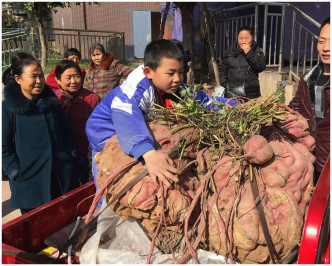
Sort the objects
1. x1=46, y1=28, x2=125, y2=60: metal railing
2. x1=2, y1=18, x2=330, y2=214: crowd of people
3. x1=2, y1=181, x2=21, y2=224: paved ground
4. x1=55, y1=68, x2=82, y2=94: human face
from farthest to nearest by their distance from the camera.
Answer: x1=46, y1=28, x2=125, y2=60: metal railing
x1=2, y1=181, x2=21, y2=224: paved ground
x1=55, y1=68, x2=82, y2=94: human face
x1=2, y1=18, x2=330, y2=214: crowd of people

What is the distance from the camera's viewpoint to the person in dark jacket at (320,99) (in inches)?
76.6

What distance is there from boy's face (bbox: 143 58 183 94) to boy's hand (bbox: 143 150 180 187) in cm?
50

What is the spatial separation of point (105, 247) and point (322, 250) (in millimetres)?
1079

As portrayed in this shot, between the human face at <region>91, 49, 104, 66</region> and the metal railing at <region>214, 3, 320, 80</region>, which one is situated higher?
the metal railing at <region>214, 3, 320, 80</region>

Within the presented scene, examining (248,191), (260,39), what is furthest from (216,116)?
(260,39)

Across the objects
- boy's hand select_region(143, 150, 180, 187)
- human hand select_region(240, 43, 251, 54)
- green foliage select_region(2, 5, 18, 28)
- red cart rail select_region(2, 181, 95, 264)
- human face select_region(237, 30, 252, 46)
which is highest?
green foliage select_region(2, 5, 18, 28)

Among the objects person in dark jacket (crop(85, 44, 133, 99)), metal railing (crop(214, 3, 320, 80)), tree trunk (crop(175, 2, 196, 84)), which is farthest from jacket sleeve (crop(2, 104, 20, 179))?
metal railing (crop(214, 3, 320, 80))

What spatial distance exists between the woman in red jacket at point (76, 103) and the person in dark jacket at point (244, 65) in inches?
78.6

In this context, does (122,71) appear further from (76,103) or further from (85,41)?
(85,41)

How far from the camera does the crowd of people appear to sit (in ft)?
6.18

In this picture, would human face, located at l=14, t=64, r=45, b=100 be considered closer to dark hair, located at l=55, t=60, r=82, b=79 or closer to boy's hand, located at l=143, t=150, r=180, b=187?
dark hair, located at l=55, t=60, r=82, b=79

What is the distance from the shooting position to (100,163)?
1.83m

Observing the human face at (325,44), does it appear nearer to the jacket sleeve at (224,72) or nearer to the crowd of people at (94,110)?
the crowd of people at (94,110)

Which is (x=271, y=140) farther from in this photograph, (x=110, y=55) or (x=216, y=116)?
(x=110, y=55)
